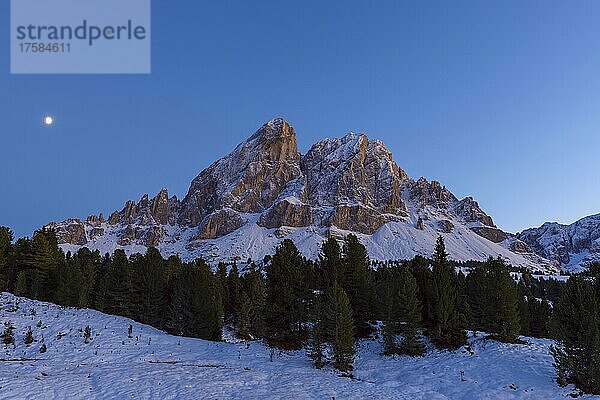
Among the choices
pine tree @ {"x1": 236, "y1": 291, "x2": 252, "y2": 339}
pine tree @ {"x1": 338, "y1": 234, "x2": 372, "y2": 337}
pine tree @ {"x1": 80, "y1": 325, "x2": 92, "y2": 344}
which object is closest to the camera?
pine tree @ {"x1": 80, "y1": 325, "x2": 92, "y2": 344}

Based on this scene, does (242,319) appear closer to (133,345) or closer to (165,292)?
(165,292)

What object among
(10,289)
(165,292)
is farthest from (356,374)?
(10,289)

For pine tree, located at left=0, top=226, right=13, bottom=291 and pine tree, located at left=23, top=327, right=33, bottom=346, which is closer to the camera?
pine tree, located at left=23, top=327, right=33, bottom=346

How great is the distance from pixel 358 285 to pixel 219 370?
71.6 feet

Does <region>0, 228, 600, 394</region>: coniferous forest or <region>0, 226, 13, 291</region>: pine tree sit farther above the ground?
<region>0, 226, 13, 291</region>: pine tree

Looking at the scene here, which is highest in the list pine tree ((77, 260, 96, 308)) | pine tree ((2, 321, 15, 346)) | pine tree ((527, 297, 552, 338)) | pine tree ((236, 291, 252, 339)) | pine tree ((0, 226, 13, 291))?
pine tree ((0, 226, 13, 291))

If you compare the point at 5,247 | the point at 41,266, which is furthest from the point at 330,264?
the point at 5,247

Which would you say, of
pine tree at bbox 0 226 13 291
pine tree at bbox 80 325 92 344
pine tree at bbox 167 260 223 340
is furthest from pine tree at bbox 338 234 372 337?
pine tree at bbox 0 226 13 291

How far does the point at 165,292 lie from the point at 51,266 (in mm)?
16519

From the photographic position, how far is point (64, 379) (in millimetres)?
22062

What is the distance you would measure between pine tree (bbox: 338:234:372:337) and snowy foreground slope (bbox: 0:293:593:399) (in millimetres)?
3414

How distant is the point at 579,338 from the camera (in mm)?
26266

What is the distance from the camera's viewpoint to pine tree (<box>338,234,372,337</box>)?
4544cm

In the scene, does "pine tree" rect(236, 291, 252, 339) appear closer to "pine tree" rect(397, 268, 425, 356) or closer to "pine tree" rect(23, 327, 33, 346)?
"pine tree" rect(397, 268, 425, 356)
